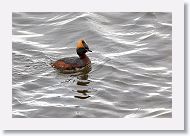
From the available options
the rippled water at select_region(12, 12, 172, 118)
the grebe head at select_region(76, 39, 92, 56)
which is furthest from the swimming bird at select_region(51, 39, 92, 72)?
the rippled water at select_region(12, 12, 172, 118)

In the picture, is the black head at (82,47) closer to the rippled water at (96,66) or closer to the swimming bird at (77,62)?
the swimming bird at (77,62)

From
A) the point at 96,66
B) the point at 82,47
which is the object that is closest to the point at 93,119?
the point at 96,66

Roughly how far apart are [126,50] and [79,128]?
4.01 m

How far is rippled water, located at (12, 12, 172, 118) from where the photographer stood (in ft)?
40.0

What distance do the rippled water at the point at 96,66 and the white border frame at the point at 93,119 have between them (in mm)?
427

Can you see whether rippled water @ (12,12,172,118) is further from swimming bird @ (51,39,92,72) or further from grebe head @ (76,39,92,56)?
grebe head @ (76,39,92,56)

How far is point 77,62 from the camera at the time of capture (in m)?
14.5

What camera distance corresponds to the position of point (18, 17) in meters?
13.9

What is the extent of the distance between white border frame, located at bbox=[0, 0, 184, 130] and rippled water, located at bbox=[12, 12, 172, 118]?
0.43 m
